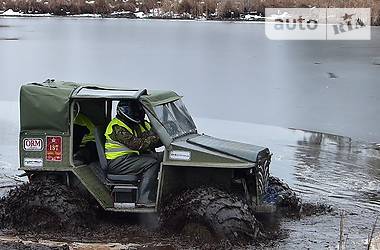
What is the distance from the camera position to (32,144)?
26.0 ft

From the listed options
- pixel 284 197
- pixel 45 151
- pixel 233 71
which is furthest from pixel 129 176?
pixel 233 71

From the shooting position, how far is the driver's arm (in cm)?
775

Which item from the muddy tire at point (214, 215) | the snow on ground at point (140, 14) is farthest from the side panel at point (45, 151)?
Answer: the snow on ground at point (140, 14)

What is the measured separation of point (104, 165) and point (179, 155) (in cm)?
89

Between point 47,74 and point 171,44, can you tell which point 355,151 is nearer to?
point 47,74

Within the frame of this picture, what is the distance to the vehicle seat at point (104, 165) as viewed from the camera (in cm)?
779

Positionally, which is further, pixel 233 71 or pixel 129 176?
pixel 233 71

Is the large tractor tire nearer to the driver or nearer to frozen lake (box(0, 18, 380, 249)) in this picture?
the driver

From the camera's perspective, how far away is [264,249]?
7.35 meters

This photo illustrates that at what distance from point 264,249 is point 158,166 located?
4.62 ft

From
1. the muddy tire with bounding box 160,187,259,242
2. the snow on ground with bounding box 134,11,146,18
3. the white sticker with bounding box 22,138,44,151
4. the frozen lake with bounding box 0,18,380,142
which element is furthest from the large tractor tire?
the snow on ground with bounding box 134,11,146,18

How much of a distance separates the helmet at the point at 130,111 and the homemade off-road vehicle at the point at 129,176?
11cm

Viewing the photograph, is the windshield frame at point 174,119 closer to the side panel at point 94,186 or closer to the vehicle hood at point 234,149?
the vehicle hood at point 234,149

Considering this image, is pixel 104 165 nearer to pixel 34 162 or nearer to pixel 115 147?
pixel 115 147
